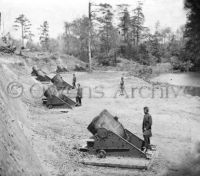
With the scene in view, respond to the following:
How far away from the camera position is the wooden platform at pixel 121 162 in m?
9.29

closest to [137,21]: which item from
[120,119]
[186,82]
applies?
[186,82]

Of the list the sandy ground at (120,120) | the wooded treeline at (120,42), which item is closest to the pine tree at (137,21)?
the wooded treeline at (120,42)

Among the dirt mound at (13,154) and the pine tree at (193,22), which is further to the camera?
the dirt mound at (13,154)

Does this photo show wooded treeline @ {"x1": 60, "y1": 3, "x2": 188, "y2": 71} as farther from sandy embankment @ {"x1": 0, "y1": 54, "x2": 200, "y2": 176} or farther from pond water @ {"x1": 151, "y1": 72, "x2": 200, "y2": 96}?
sandy embankment @ {"x1": 0, "y1": 54, "x2": 200, "y2": 176}

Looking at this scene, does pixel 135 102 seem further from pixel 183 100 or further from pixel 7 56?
pixel 7 56

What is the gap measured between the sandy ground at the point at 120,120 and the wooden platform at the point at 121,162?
0.54ft

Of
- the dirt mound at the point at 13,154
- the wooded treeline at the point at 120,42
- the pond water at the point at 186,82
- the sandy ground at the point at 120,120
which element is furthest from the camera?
the wooded treeline at the point at 120,42

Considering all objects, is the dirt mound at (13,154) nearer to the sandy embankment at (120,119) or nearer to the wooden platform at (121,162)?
the sandy embankment at (120,119)

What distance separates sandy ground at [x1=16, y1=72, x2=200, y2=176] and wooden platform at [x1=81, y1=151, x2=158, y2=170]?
17cm

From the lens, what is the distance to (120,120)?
53.7 feet

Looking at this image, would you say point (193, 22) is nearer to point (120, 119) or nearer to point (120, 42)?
point (120, 119)

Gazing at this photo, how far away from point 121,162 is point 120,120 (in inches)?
272

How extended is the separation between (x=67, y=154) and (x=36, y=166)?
2.49 meters

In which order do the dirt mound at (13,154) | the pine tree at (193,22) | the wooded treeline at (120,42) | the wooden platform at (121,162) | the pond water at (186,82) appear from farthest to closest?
the wooded treeline at (120,42), the pond water at (186,82), the wooden platform at (121,162), the dirt mound at (13,154), the pine tree at (193,22)
